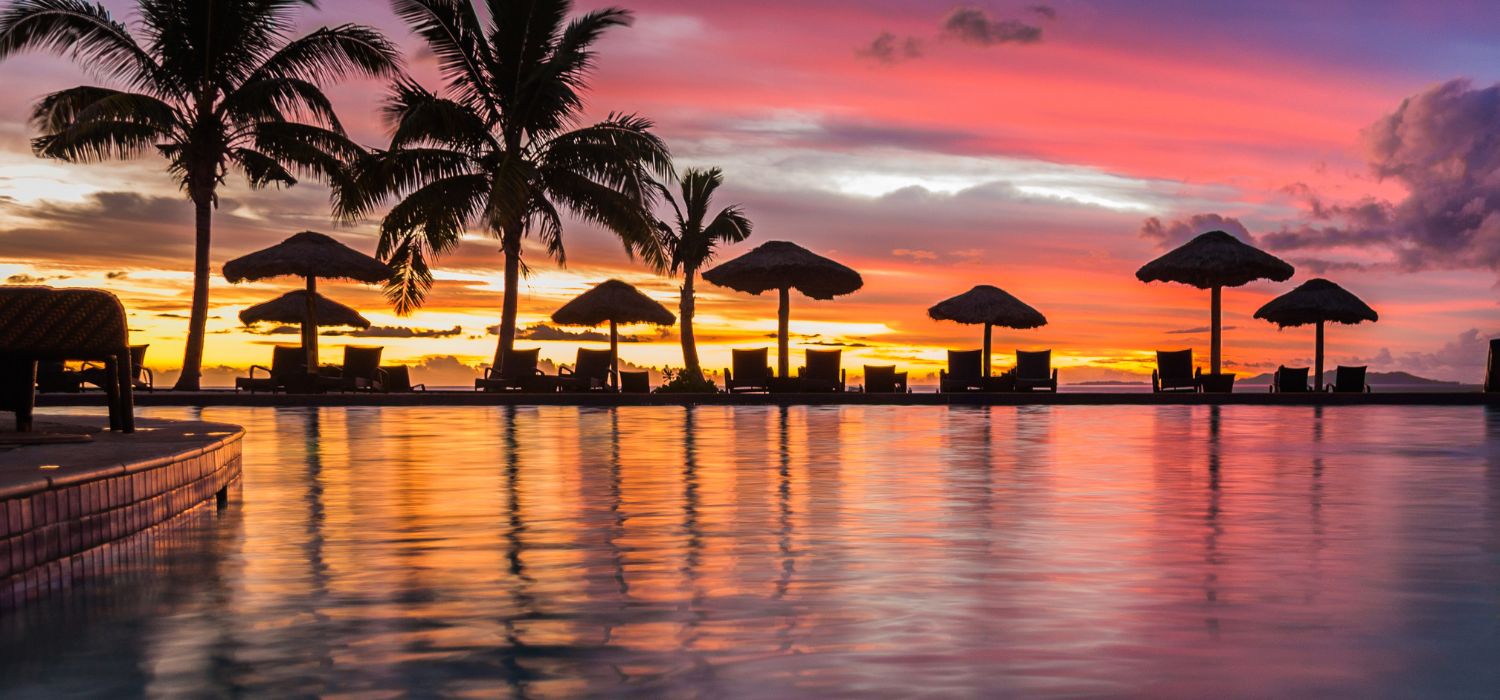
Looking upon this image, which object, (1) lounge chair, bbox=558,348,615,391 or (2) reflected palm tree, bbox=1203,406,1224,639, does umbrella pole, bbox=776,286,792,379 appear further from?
(2) reflected palm tree, bbox=1203,406,1224,639

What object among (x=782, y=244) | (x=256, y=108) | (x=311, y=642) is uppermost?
(x=256, y=108)

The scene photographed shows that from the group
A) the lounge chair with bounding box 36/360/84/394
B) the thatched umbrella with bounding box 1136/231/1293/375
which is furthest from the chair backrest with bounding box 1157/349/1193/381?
the lounge chair with bounding box 36/360/84/394

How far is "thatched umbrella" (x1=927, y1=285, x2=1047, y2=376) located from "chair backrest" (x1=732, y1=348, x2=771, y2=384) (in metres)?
5.09

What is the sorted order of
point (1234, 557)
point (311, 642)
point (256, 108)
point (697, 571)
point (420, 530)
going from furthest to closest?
point (256, 108) < point (420, 530) < point (1234, 557) < point (697, 571) < point (311, 642)

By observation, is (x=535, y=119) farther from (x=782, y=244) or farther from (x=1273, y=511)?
(x=1273, y=511)

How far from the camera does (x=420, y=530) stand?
Result: 824cm

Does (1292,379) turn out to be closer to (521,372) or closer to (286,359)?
(521,372)

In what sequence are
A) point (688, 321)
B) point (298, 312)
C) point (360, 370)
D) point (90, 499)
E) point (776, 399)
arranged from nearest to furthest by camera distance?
point (90, 499)
point (776, 399)
point (360, 370)
point (298, 312)
point (688, 321)

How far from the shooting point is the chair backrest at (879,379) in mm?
31016

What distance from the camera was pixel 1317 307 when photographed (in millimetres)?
34406

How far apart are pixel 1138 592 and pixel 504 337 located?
25507 millimetres

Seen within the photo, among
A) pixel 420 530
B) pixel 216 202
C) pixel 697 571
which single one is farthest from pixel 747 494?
pixel 216 202

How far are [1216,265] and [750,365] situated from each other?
31.9 feet

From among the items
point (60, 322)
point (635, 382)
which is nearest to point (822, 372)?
point (635, 382)
